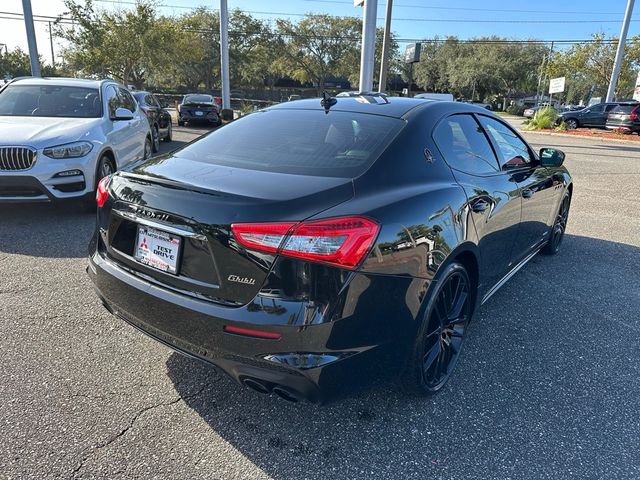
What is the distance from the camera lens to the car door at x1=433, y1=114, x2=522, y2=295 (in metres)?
2.80

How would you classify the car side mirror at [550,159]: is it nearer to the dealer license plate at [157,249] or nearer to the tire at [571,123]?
the dealer license plate at [157,249]

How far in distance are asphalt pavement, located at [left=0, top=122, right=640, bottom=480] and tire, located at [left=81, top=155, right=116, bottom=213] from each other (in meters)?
1.97

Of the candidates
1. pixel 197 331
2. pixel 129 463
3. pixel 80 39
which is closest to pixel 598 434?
pixel 197 331

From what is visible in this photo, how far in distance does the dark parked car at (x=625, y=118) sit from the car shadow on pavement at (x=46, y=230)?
24.6 metres

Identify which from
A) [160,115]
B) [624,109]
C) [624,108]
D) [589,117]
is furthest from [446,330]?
[589,117]

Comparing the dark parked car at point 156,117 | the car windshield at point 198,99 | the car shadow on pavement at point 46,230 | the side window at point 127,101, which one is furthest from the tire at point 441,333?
the car windshield at point 198,99

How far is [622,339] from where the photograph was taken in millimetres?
3398

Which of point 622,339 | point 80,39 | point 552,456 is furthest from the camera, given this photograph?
point 80,39

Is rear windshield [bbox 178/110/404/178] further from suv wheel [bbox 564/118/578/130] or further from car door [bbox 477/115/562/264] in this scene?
suv wheel [bbox 564/118/578/130]

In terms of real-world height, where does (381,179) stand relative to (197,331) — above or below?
above

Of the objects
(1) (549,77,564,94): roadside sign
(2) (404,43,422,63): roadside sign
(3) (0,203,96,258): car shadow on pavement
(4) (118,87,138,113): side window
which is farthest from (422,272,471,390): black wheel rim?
(1) (549,77,564,94): roadside sign

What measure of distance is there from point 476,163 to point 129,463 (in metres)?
2.59

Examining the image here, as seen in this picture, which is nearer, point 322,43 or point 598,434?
point 598,434

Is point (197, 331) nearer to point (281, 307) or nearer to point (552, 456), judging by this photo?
point (281, 307)
